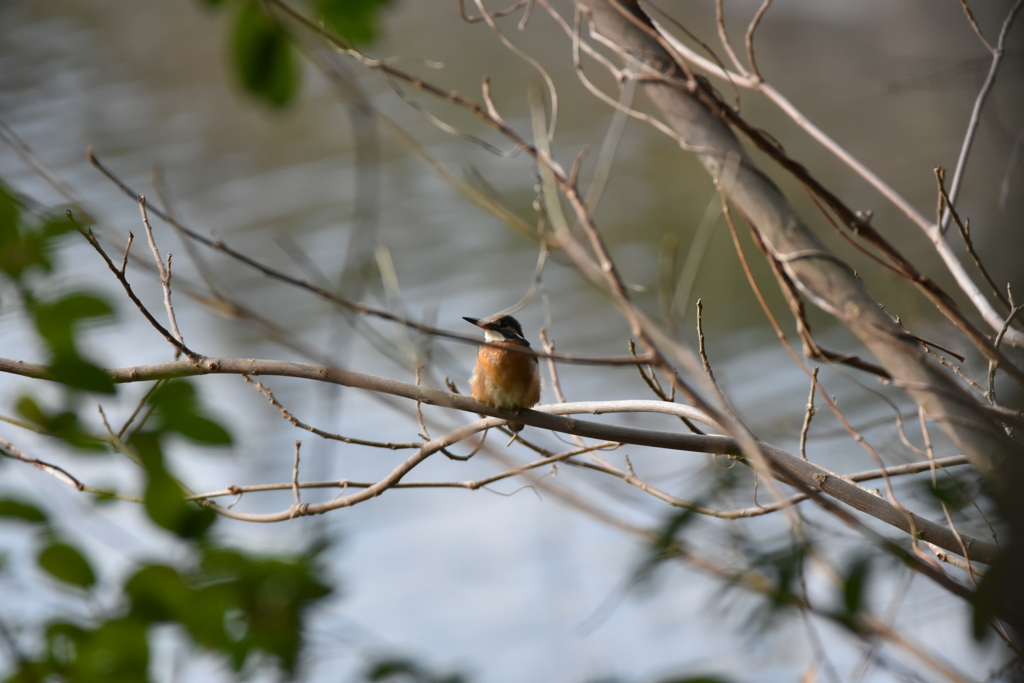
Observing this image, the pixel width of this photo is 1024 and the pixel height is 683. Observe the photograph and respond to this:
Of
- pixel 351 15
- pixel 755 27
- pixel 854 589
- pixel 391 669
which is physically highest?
pixel 755 27

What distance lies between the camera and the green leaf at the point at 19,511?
971 mm

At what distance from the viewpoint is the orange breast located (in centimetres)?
303

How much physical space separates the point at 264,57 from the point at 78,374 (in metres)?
0.37

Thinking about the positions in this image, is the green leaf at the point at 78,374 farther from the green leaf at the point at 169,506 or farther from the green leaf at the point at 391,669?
the green leaf at the point at 391,669

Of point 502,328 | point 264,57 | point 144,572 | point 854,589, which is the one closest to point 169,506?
point 144,572

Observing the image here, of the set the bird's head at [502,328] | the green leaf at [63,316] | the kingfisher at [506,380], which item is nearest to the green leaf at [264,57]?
the green leaf at [63,316]

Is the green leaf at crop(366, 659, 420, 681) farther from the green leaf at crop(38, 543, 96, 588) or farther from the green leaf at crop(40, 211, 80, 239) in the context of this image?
the green leaf at crop(40, 211, 80, 239)

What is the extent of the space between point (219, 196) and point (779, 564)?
11.8m

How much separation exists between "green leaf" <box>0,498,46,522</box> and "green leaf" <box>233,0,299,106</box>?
0.53 m

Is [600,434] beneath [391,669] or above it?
above

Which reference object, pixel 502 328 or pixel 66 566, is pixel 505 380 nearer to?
pixel 502 328

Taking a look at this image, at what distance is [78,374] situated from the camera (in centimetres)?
91

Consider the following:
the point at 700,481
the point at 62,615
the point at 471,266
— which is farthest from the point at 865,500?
the point at 471,266

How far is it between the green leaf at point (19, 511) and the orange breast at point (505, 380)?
2018 mm
